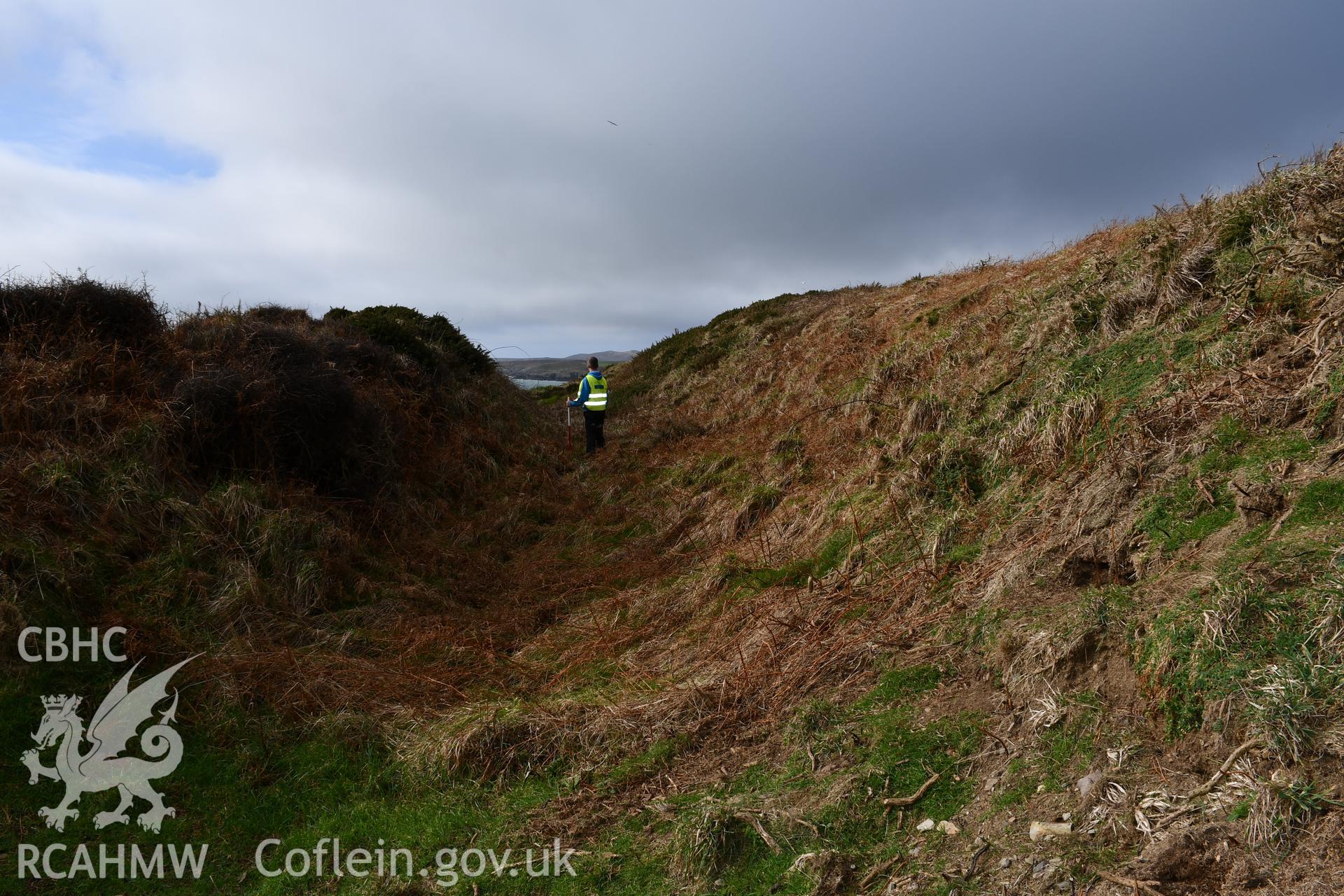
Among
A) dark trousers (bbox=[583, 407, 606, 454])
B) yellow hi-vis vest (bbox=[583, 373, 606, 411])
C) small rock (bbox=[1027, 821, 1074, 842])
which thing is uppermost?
yellow hi-vis vest (bbox=[583, 373, 606, 411])

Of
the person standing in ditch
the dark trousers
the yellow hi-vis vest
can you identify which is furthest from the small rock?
the dark trousers

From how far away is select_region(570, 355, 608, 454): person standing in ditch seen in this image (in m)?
15.5

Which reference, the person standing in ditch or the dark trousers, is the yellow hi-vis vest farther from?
the dark trousers

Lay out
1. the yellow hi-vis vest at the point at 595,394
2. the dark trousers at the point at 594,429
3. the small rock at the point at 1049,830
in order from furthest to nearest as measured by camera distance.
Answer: the dark trousers at the point at 594,429 → the yellow hi-vis vest at the point at 595,394 → the small rock at the point at 1049,830

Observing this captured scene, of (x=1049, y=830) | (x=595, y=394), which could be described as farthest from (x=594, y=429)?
(x=1049, y=830)

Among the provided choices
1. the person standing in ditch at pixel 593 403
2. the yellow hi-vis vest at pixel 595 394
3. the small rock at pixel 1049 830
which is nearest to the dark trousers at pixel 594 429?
the person standing in ditch at pixel 593 403

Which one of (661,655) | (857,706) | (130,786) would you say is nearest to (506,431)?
(661,655)

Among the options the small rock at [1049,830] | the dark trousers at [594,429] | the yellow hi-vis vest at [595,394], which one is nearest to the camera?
the small rock at [1049,830]

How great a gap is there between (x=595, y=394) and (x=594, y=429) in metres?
0.84

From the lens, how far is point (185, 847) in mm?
4551

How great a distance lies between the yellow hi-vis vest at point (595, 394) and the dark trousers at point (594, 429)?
0.54 ft

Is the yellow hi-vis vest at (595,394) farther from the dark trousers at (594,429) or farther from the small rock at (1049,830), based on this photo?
the small rock at (1049,830)

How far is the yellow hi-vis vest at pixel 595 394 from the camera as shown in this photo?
50.9 ft

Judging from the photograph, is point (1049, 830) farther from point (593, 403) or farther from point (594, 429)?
point (594, 429)
